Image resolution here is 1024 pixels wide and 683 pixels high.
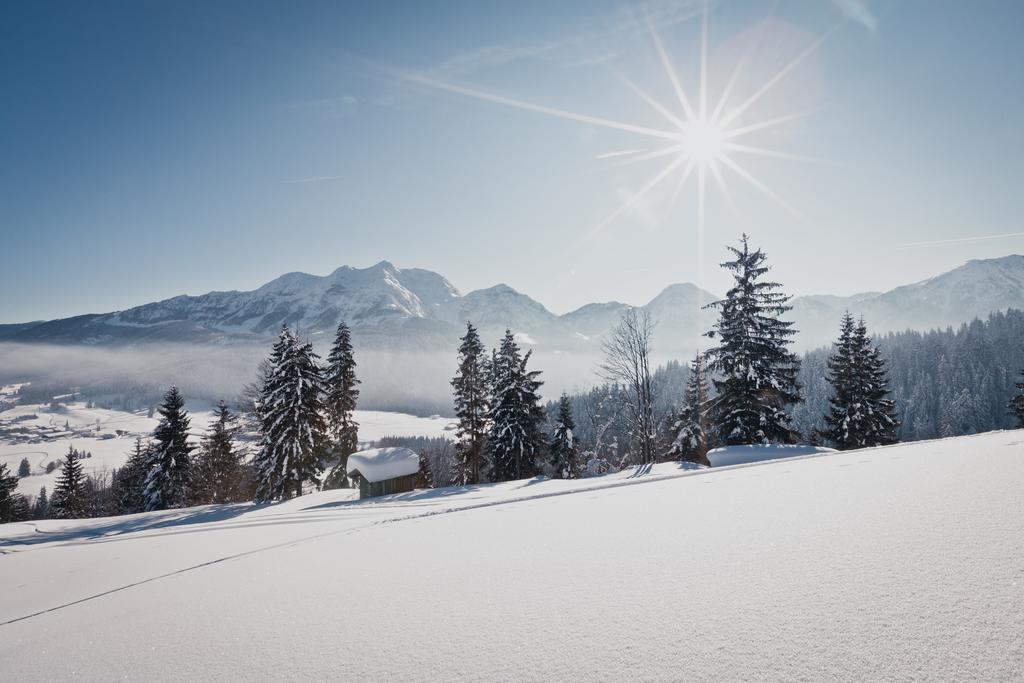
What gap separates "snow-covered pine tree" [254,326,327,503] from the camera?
90.5ft

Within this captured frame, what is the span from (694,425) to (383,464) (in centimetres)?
2246

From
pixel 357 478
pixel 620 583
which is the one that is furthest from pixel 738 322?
pixel 357 478

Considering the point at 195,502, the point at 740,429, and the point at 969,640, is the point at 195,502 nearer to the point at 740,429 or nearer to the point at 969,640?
the point at 740,429

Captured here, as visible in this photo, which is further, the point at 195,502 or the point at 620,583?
the point at 195,502

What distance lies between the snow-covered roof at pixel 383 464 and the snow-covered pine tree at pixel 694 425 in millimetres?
19558

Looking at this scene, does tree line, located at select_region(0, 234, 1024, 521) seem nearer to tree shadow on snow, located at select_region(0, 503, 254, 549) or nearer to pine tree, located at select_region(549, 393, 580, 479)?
pine tree, located at select_region(549, 393, 580, 479)

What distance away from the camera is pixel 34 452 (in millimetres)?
163750

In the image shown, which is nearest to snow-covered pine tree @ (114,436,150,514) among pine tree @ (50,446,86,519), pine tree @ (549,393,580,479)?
pine tree @ (50,446,86,519)

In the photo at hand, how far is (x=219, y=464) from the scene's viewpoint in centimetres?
3753

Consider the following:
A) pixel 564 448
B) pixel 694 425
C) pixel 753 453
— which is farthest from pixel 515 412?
pixel 753 453

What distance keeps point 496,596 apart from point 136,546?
9789 mm

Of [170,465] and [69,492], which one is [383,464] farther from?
[69,492]

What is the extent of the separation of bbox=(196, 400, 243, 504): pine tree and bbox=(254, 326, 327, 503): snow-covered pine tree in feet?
31.2

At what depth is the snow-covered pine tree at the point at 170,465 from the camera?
32.7m
